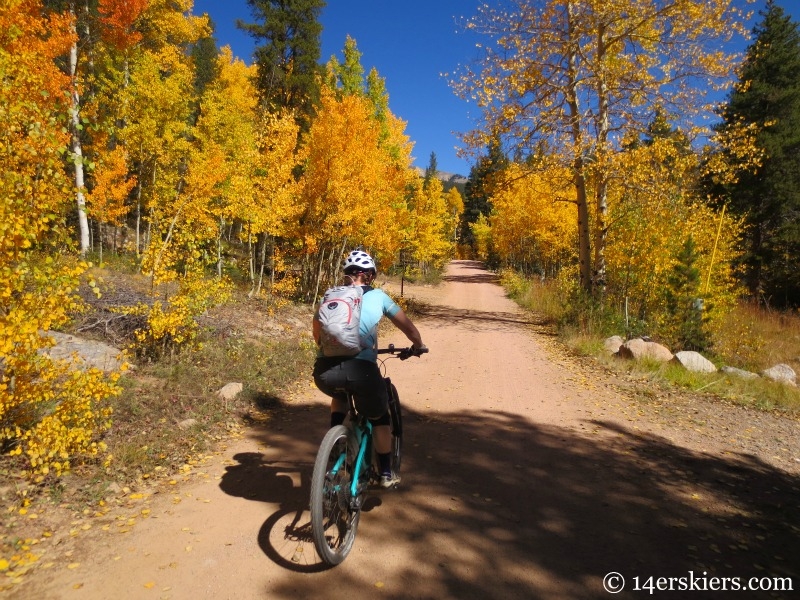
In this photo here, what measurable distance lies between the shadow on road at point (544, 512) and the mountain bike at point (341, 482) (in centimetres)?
21

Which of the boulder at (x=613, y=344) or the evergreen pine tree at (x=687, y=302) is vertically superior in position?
the evergreen pine tree at (x=687, y=302)

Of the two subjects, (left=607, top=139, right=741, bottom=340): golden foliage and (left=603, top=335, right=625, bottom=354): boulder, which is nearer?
(left=603, top=335, right=625, bottom=354): boulder

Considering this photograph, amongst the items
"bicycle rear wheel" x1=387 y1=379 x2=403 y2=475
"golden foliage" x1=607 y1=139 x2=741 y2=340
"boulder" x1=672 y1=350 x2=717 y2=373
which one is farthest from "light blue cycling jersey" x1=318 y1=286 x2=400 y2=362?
"golden foliage" x1=607 y1=139 x2=741 y2=340

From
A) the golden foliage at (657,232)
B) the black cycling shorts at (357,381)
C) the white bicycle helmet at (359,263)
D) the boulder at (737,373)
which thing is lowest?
the boulder at (737,373)

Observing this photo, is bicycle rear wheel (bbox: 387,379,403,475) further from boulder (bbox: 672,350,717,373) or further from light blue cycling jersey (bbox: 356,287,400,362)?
boulder (bbox: 672,350,717,373)

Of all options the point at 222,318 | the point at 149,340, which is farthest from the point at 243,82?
the point at 149,340

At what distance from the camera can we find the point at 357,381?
10.7 feet

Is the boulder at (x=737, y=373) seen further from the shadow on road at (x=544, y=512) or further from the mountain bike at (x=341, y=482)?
the mountain bike at (x=341, y=482)

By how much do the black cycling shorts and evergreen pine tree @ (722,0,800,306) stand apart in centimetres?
2372

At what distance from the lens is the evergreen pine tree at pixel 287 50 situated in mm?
18656

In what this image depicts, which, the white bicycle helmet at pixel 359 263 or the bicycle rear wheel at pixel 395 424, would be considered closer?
Answer: the white bicycle helmet at pixel 359 263

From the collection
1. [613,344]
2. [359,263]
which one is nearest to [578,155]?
[613,344]

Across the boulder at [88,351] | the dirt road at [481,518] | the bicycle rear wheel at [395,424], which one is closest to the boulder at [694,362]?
the dirt road at [481,518]

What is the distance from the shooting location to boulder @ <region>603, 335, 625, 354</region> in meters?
10.8
